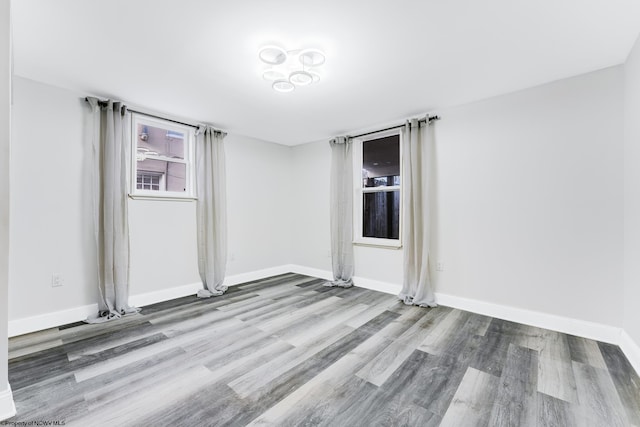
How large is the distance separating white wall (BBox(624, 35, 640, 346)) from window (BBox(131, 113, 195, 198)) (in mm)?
4667

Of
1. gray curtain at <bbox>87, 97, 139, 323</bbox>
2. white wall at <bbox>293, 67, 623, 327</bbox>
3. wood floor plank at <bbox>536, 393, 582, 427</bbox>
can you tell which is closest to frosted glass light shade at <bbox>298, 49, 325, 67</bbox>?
white wall at <bbox>293, 67, 623, 327</bbox>

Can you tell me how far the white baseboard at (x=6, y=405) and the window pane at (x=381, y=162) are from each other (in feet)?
13.6

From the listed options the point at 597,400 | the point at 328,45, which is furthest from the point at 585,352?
the point at 328,45

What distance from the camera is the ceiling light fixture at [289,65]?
7.26ft

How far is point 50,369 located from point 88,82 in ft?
8.44

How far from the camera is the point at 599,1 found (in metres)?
1.71

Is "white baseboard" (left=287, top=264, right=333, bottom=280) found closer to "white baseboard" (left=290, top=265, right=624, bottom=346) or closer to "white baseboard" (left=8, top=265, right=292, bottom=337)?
"white baseboard" (left=8, top=265, right=292, bottom=337)

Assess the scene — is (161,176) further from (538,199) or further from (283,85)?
(538,199)

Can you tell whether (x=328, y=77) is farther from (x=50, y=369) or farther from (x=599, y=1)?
(x=50, y=369)

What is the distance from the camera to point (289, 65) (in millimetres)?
2449

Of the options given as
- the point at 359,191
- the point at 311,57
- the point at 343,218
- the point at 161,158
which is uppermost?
the point at 311,57

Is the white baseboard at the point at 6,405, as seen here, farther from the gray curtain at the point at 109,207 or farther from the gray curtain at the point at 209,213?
the gray curtain at the point at 209,213

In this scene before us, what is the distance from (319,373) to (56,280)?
2868mm

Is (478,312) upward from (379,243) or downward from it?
downward
